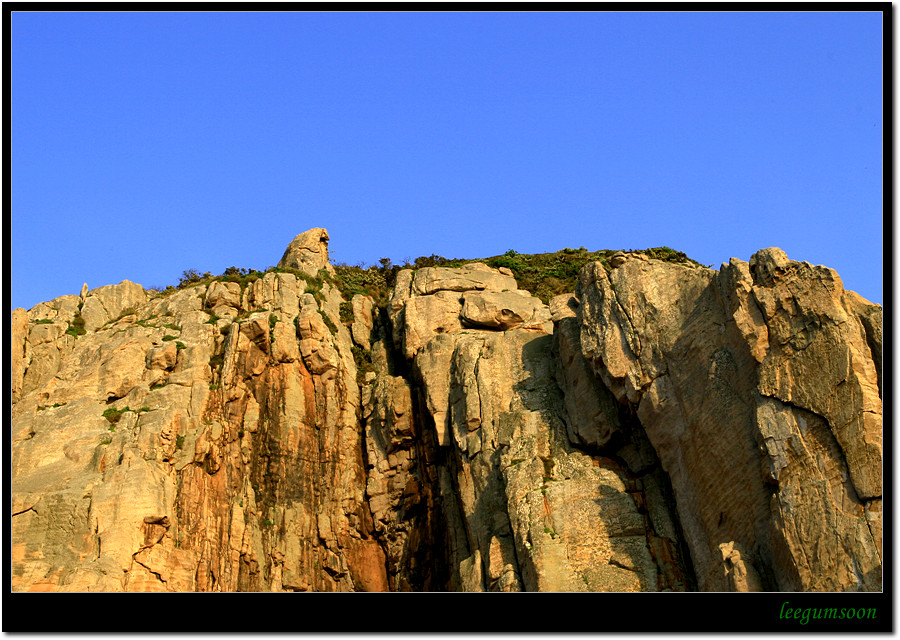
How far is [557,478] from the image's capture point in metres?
36.0

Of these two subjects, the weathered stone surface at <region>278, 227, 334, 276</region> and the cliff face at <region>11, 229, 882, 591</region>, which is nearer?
the cliff face at <region>11, 229, 882, 591</region>

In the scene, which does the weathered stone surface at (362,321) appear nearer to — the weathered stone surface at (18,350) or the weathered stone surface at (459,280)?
the weathered stone surface at (459,280)

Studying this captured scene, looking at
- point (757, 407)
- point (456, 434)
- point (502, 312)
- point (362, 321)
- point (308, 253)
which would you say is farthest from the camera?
point (308, 253)

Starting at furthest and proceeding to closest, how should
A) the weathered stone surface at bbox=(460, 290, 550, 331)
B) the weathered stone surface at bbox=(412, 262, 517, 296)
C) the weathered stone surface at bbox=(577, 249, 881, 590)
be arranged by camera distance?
1. the weathered stone surface at bbox=(412, 262, 517, 296)
2. the weathered stone surface at bbox=(460, 290, 550, 331)
3. the weathered stone surface at bbox=(577, 249, 881, 590)

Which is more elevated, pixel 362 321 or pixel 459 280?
pixel 459 280

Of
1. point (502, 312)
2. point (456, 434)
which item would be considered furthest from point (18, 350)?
point (502, 312)

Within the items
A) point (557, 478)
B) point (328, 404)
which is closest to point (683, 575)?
point (557, 478)

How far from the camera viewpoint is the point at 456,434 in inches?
1583

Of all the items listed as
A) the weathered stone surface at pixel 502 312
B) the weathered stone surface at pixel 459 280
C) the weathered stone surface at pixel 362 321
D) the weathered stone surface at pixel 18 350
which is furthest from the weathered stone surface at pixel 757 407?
the weathered stone surface at pixel 18 350

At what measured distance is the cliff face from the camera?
29.6m

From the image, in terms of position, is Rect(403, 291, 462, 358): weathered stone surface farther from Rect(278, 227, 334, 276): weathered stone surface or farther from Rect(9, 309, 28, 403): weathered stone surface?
Rect(9, 309, 28, 403): weathered stone surface

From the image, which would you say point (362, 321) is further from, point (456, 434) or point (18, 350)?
point (18, 350)

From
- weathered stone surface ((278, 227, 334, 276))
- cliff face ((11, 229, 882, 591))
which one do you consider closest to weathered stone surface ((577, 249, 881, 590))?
cliff face ((11, 229, 882, 591))

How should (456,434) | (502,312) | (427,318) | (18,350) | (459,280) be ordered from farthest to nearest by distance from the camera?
(459,280)
(427,318)
(502,312)
(18,350)
(456,434)
